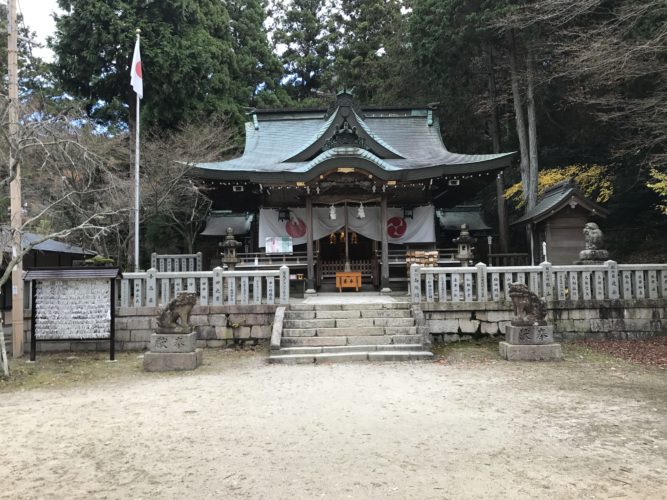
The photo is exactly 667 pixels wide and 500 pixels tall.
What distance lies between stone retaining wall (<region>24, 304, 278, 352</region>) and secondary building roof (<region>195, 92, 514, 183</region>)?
4280mm

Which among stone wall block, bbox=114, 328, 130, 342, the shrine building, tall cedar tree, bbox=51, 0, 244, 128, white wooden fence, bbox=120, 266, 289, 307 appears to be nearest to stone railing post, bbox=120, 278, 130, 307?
white wooden fence, bbox=120, 266, 289, 307

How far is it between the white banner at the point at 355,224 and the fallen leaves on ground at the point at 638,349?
6.18m

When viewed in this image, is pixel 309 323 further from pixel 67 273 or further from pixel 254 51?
pixel 254 51

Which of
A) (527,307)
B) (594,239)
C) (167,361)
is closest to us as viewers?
(167,361)

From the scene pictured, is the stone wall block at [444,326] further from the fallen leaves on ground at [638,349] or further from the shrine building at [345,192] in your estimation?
the shrine building at [345,192]

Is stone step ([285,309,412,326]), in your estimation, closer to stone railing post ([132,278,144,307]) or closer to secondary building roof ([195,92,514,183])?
stone railing post ([132,278,144,307])

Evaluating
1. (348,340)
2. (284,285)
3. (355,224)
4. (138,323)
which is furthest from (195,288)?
(355,224)

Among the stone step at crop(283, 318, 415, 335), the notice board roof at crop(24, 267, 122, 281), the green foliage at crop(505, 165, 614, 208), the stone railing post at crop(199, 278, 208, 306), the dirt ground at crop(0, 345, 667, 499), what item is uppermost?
the green foliage at crop(505, 165, 614, 208)

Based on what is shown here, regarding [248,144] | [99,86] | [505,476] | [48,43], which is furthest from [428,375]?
[48,43]

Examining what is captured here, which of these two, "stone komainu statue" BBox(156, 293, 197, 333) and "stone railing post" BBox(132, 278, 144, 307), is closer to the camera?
"stone komainu statue" BBox(156, 293, 197, 333)

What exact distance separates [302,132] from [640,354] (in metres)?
13.1

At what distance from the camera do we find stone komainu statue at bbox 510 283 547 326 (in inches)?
299

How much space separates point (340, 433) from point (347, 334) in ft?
13.7

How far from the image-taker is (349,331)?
8.65m
